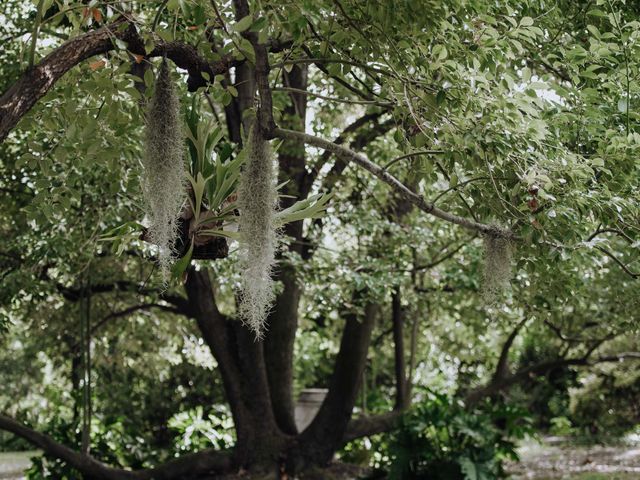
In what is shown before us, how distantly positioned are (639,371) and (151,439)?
7906mm

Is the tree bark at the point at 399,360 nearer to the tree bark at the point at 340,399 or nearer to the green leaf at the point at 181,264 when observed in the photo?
the tree bark at the point at 340,399

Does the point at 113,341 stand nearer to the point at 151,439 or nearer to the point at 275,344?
the point at 151,439

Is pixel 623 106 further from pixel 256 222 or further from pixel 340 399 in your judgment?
pixel 340 399

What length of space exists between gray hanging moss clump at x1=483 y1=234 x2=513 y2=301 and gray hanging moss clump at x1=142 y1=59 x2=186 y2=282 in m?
1.54

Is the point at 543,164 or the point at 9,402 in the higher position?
the point at 543,164

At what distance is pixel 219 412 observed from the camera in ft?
36.6

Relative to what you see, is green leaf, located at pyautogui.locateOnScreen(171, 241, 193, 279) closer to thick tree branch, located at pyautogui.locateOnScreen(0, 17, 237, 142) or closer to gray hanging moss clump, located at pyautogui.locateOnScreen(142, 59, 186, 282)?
gray hanging moss clump, located at pyautogui.locateOnScreen(142, 59, 186, 282)

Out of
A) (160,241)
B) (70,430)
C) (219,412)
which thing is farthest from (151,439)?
(160,241)

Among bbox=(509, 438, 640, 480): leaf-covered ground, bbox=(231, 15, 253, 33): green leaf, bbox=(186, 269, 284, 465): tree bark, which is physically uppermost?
bbox=(231, 15, 253, 33): green leaf

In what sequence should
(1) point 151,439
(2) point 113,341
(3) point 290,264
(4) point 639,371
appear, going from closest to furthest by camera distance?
1. (3) point 290,264
2. (2) point 113,341
3. (1) point 151,439
4. (4) point 639,371

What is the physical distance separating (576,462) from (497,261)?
822 cm

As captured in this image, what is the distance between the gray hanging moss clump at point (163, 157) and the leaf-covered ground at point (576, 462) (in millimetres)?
7121

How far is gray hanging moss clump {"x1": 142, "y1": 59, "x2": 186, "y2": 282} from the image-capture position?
3.21 metres

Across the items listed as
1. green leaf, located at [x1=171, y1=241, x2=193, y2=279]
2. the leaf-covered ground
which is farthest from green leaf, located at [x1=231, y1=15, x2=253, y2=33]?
the leaf-covered ground
